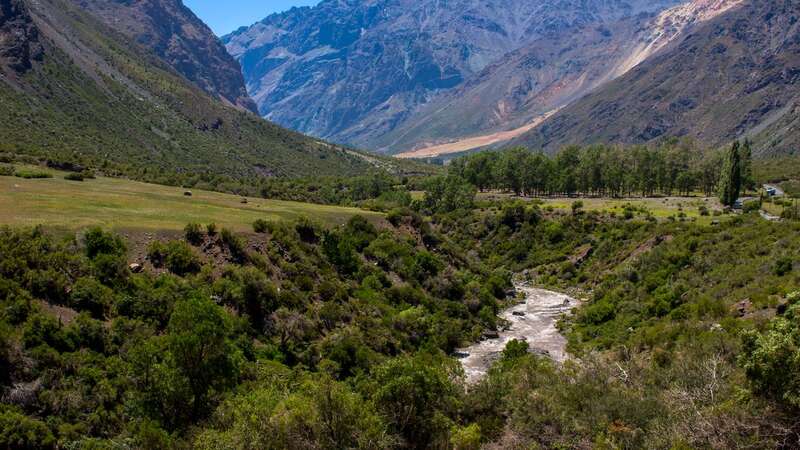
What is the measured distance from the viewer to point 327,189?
134m

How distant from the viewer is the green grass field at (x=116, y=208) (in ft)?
131

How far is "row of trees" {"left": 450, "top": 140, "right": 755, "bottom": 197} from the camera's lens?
122 m

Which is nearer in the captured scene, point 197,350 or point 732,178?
point 197,350

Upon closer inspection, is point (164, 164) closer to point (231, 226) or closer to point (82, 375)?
point (231, 226)

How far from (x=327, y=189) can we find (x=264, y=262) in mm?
90184

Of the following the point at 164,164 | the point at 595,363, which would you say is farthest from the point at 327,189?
the point at 595,363

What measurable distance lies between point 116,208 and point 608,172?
99.9 metres

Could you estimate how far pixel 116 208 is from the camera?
46.4 m

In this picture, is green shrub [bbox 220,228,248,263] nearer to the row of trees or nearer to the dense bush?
the dense bush

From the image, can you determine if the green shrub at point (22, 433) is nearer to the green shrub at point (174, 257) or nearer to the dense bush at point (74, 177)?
the green shrub at point (174, 257)

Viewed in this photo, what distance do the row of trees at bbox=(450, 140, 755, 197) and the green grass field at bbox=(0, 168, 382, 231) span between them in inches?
2894

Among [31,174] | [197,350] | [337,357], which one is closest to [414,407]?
[197,350]

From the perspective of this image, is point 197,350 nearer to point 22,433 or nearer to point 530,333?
point 22,433

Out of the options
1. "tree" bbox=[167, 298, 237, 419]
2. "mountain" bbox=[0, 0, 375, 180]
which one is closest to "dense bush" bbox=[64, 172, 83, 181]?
"tree" bbox=[167, 298, 237, 419]
